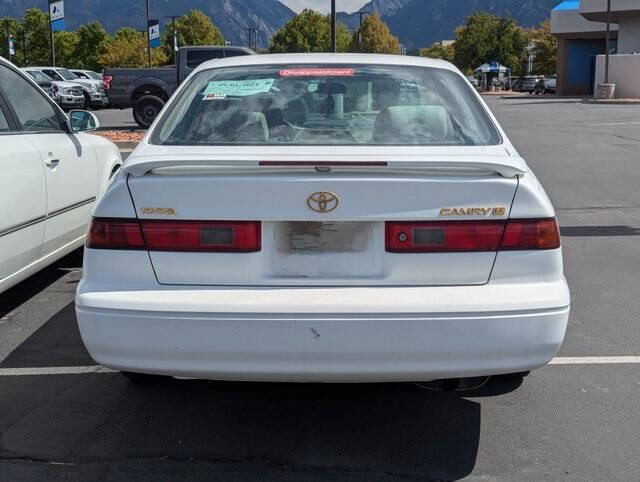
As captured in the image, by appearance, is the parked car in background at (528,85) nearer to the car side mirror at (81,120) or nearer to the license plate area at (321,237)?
the car side mirror at (81,120)

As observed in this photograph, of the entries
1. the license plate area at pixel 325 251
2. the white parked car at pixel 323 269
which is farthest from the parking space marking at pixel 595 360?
the license plate area at pixel 325 251

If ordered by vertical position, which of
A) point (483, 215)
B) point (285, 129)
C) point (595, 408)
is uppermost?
point (285, 129)

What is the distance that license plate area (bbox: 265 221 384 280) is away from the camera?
3252mm

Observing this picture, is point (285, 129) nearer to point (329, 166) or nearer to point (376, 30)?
point (329, 166)

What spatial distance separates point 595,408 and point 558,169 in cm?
Result: 1016

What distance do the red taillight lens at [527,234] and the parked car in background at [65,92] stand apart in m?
31.2

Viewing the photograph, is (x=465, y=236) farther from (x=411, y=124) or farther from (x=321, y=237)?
(x=411, y=124)

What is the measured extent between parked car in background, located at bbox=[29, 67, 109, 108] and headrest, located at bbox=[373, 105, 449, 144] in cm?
3228

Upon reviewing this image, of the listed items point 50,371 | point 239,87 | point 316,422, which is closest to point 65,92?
point 50,371

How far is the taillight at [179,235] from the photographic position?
10.6 feet

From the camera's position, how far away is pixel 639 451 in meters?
3.57

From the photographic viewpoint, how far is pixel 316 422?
390 centimetres

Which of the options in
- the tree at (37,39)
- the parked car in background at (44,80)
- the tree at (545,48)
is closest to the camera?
the parked car in background at (44,80)

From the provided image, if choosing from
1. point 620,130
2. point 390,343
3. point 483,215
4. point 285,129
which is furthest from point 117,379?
point 620,130
